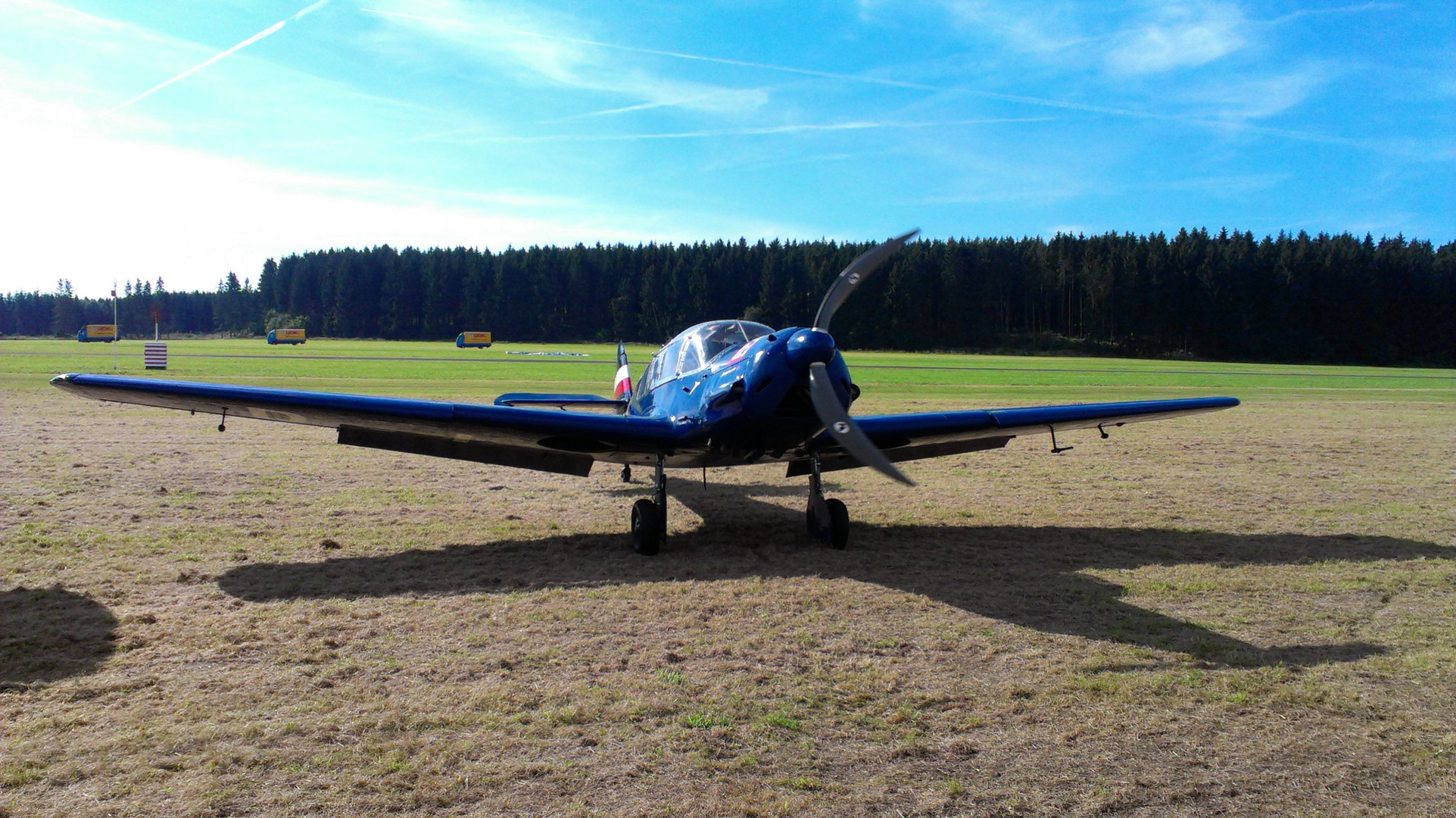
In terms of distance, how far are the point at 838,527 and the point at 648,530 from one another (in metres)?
2.09

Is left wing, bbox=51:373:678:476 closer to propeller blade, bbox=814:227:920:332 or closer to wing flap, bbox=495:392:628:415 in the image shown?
propeller blade, bbox=814:227:920:332

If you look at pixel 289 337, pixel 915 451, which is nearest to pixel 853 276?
pixel 915 451

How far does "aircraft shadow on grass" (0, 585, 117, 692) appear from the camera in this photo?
5059 millimetres

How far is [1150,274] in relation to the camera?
92.7 m

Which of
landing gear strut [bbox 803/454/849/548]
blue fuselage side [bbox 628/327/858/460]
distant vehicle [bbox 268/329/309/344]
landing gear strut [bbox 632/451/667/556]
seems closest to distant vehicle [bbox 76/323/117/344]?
distant vehicle [bbox 268/329/309/344]

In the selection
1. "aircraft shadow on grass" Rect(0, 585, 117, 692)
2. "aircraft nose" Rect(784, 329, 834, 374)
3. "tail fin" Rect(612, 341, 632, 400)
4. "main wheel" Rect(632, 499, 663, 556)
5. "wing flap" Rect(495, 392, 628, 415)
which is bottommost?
"aircraft shadow on grass" Rect(0, 585, 117, 692)

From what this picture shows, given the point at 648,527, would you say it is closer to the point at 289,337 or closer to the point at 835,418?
the point at 835,418

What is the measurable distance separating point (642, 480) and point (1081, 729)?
10.9 m

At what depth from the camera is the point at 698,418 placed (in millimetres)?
8688

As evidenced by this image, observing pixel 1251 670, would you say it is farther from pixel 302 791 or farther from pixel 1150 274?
pixel 1150 274

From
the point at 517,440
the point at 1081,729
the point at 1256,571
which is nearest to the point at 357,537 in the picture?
the point at 517,440

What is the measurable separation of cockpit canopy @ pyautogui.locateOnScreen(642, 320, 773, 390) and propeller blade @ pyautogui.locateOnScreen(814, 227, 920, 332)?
63cm

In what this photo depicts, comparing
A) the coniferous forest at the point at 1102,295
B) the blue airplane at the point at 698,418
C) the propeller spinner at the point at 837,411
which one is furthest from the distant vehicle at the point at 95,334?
the propeller spinner at the point at 837,411

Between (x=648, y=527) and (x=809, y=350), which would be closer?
(x=809, y=350)
